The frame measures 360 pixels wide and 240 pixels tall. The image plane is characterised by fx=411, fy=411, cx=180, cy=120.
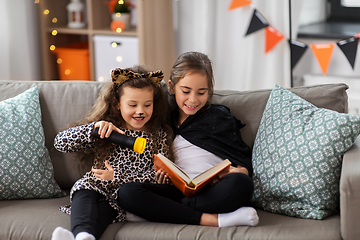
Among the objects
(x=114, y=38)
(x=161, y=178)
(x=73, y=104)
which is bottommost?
(x=161, y=178)

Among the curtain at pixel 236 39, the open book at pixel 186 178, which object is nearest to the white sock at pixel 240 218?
the open book at pixel 186 178

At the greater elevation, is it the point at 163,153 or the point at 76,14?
the point at 76,14

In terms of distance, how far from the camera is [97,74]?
3049mm

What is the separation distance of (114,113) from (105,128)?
5.7 inches

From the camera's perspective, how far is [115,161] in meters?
1.63

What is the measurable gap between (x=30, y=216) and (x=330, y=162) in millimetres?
1069

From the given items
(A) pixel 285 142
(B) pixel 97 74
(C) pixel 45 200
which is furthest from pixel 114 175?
(B) pixel 97 74

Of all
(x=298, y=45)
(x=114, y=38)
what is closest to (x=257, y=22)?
(x=298, y=45)

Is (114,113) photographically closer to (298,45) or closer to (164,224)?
(164,224)

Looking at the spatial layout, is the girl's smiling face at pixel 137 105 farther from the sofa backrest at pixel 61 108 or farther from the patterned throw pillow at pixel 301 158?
the patterned throw pillow at pixel 301 158

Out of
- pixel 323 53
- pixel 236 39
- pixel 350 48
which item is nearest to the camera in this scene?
pixel 350 48

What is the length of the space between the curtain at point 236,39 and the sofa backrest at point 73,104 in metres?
1.05

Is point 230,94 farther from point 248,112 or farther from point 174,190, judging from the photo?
point 174,190

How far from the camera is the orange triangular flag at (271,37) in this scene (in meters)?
2.68
